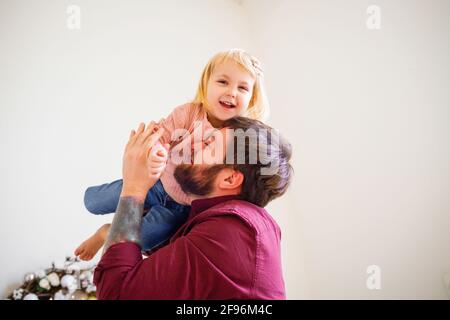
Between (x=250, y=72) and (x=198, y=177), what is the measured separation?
0.96 ft

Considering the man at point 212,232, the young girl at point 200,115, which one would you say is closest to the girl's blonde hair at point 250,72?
the young girl at point 200,115

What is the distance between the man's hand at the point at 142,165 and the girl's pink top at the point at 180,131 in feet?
0.22

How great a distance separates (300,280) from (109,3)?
2.14 metres

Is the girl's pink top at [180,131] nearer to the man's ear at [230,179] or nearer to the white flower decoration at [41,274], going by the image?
the man's ear at [230,179]

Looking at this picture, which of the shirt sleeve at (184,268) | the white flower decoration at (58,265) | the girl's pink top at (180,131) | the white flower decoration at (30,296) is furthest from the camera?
the white flower decoration at (58,265)

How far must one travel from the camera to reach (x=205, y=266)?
0.70 m

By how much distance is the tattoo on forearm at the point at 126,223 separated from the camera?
2.47 ft

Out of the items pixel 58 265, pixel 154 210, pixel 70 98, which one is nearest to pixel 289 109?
pixel 70 98

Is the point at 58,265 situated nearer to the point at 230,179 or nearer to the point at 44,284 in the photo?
the point at 44,284

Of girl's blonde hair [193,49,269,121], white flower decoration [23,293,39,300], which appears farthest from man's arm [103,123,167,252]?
white flower decoration [23,293,39,300]

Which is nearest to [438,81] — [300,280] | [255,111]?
[255,111]

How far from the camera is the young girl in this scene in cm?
93

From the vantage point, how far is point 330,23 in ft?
7.47

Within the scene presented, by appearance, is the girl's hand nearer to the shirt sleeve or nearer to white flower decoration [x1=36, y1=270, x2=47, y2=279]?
the shirt sleeve
